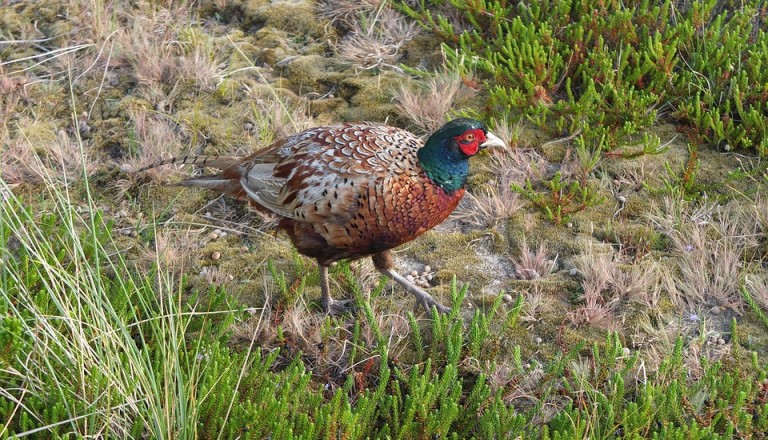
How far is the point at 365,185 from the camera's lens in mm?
3707

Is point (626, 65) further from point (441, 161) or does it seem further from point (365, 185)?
point (365, 185)

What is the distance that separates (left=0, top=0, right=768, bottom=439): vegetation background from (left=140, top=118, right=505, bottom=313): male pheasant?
1.19ft

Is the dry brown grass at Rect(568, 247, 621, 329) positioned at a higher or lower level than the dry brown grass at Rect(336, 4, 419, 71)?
lower

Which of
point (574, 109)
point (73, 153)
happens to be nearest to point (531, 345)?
point (574, 109)

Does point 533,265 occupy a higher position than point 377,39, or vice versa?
point 377,39

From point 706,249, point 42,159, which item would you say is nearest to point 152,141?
point 42,159

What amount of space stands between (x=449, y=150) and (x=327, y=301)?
1082 millimetres

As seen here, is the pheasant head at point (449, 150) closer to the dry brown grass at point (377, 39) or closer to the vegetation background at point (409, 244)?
the vegetation background at point (409, 244)

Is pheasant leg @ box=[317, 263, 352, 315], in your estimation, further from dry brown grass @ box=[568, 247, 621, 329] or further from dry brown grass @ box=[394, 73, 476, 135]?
dry brown grass @ box=[394, 73, 476, 135]

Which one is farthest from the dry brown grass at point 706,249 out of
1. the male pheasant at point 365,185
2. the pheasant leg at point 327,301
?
the pheasant leg at point 327,301

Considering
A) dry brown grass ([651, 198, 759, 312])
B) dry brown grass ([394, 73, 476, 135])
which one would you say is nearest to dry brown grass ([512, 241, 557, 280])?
dry brown grass ([651, 198, 759, 312])

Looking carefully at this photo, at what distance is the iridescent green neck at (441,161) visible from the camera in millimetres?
3792

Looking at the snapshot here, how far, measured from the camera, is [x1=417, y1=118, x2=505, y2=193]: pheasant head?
3783mm

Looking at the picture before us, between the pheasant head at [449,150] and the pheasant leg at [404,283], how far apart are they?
0.58m
